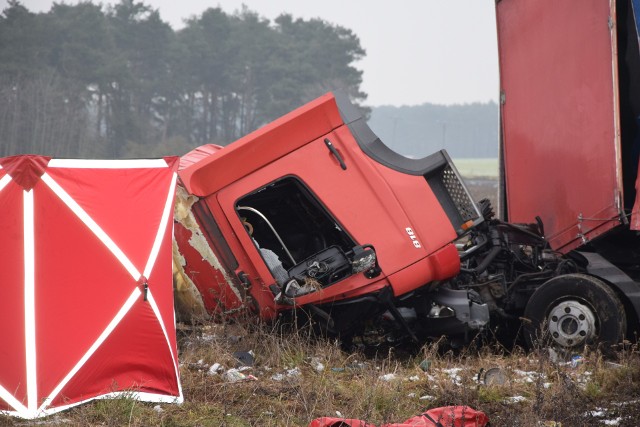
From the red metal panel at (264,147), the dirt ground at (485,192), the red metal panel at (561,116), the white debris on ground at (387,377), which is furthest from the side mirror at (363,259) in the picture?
the dirt ground at (485,192)

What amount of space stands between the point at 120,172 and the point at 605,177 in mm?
3484

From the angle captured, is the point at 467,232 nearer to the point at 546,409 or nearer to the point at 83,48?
the point at 546,409

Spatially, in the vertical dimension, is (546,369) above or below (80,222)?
below

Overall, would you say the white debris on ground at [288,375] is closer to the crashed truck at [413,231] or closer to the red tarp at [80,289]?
the crashed truck at [413,231]

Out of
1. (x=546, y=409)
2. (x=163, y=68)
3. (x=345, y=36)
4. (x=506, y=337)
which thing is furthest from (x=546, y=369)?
(x=345, y=36)

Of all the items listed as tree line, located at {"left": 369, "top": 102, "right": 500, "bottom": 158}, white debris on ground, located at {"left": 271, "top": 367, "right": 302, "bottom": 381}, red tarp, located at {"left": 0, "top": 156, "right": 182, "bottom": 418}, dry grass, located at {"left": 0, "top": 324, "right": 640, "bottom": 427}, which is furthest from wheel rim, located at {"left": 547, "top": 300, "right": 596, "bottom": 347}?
tree line, located at {"left": 369, "top": 102, "right": 500, "bottom": 158}

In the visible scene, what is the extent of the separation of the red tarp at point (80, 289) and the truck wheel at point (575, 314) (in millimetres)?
2539

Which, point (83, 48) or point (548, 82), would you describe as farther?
point (83, 48)

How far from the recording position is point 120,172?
5.22m

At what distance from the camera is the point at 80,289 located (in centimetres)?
490

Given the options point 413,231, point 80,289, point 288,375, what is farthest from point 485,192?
point 80,289

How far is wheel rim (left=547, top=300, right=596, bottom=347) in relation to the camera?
20.3 ft

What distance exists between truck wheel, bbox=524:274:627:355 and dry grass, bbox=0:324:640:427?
0.18 m

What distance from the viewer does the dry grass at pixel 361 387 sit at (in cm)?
483
